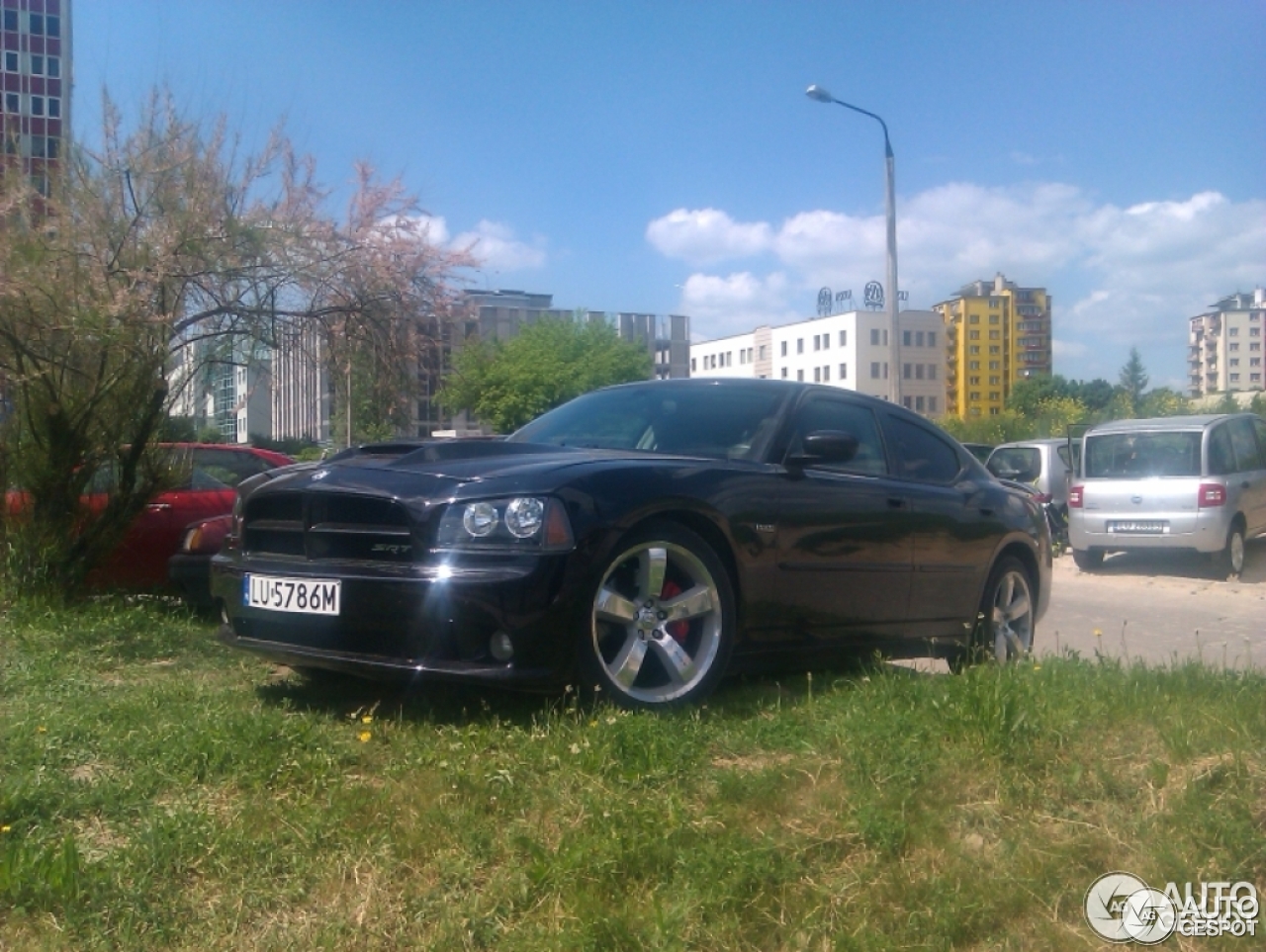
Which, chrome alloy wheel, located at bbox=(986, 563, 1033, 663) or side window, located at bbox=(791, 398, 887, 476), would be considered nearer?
side window, located at bbox=(791, 398, 887, 476)

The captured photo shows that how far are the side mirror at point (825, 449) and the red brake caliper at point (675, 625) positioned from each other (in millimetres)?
861

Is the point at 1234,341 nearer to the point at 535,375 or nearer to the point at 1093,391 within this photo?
the point at 1093,391

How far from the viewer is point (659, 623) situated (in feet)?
14.4

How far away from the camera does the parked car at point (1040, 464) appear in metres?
17.8

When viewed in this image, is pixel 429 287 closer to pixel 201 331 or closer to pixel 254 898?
pixel 201 331

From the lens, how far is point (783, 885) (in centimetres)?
320

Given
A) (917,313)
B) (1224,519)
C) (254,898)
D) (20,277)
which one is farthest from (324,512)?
(917,313)

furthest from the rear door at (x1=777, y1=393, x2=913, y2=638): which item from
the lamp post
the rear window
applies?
the lamp post

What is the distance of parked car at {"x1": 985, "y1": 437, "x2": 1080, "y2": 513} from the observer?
58.5ft

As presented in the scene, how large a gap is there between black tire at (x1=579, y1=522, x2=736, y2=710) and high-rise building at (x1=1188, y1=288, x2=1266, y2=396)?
6315 inches

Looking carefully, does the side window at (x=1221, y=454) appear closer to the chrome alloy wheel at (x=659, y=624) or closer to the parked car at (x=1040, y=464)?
the parked car at (x=1040, y=464)

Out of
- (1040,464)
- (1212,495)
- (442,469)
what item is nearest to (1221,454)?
(1212,495)

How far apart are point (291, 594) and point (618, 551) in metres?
1.21

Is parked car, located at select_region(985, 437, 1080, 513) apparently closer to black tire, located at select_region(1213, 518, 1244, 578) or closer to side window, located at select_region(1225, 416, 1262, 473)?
side window, located at select_region(1225, 416, 1262, 473)
